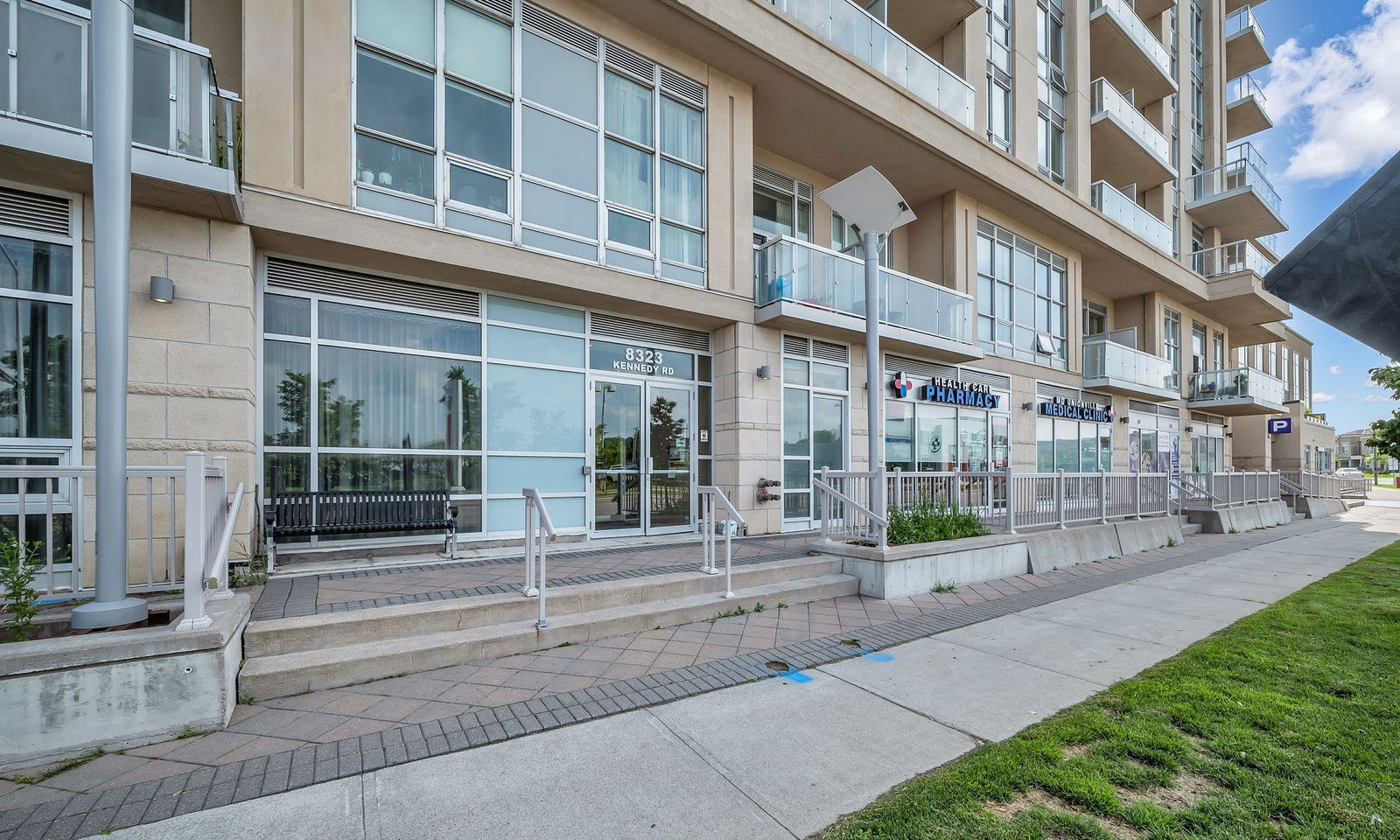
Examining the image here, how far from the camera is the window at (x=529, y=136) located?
23.8ft

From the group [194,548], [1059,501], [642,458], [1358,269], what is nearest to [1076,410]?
[1059,501]

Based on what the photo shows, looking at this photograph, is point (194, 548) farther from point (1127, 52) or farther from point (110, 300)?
point (1127, 52)

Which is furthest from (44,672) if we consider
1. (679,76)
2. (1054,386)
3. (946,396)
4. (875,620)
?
(1054,386)

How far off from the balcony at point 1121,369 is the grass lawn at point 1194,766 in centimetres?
1399

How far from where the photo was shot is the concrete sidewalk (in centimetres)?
274

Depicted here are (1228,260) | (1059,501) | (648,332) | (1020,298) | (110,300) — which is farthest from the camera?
(1228,260)

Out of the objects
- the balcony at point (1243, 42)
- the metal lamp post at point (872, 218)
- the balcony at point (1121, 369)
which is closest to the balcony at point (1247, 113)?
the balcony at point (1243, 42)

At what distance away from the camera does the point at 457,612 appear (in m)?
5.02

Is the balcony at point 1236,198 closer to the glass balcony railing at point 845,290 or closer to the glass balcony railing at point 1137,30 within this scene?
the glass balcony railing at point 1137,30

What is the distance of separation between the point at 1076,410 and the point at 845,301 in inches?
383

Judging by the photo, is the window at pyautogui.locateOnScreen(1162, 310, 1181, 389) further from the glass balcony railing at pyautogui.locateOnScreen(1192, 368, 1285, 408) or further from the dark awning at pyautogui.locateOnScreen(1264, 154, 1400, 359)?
the dark awning at pyautogui.locateOnScreen(1264, 154, 1400, 359)

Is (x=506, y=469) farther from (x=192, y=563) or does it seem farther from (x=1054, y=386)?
(x=1054, y=386)

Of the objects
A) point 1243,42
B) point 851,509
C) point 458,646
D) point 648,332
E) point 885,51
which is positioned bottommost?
point 458,646

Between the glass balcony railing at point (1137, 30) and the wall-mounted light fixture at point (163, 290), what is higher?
the glass balcony railing at point (1137, 30)
